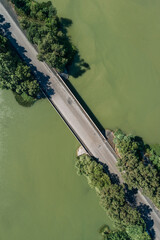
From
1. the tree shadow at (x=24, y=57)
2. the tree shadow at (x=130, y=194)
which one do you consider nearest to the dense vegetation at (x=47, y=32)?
the tree shadow at (x=24, y=57)

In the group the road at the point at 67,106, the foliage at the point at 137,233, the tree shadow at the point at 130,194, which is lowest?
the foliage at the point at 137,233

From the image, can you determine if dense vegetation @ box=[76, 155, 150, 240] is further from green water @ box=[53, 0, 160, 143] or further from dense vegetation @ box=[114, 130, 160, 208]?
green water @ box=[53, 0, 160, 143]

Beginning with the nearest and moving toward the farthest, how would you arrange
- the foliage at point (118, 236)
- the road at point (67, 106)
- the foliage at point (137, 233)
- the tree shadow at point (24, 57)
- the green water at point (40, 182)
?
the foliage at point (137, 233) → the foliage at point (118, 236) → the road at point (67, 106) → the tree shadow at point (24, 57) → the green water at point (40, 182)

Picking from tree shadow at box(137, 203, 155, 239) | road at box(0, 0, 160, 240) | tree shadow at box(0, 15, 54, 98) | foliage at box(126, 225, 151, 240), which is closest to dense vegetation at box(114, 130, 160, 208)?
road at box(0, 0, 160, 240)

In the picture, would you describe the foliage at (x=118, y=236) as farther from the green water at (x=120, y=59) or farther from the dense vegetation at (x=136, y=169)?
the green water at (x=120, y=59)

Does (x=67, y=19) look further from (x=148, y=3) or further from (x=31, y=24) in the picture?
(x=148, y=3)

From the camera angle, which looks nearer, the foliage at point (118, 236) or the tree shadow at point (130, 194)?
the foliage at point (118, 236)

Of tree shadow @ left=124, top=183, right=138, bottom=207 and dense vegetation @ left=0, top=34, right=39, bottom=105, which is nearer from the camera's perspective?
dense vegetation @ left=0, top=34, right=39, bottom=105
